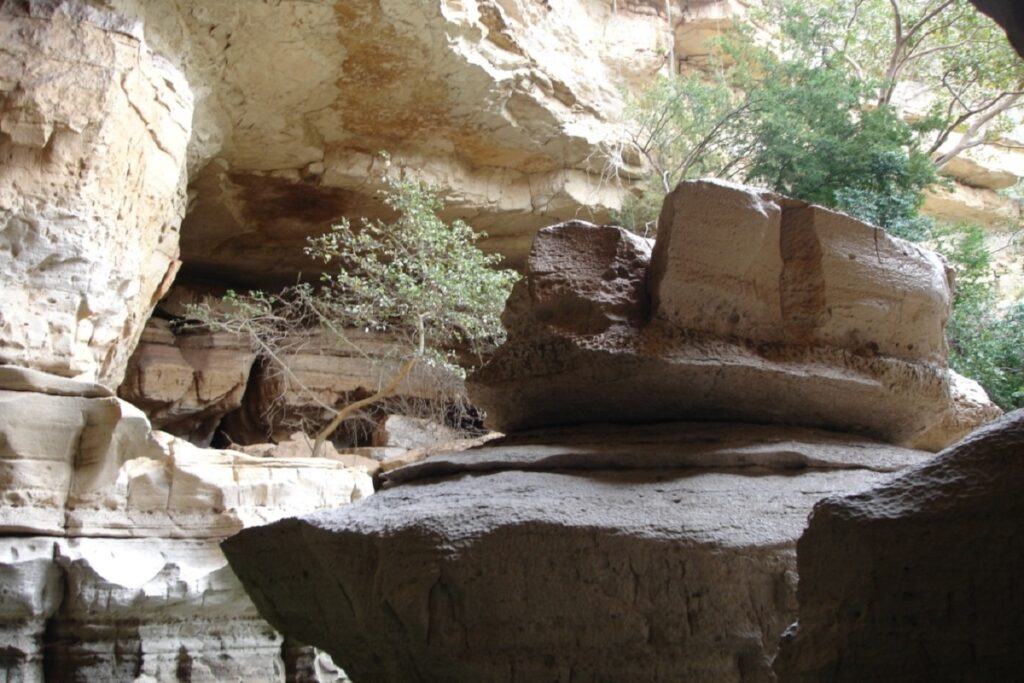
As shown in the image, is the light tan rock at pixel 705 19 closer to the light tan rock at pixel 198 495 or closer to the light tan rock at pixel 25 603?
the light tan rock at pixel 198 495

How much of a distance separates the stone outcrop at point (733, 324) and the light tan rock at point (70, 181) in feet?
15.1

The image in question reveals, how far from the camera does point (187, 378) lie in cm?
1265

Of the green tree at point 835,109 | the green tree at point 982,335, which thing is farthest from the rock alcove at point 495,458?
the green tree at point 982,335

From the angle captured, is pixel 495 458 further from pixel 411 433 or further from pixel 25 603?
pixel 411 433

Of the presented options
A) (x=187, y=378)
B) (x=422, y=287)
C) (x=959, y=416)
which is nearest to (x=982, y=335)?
(x=422, y=287)

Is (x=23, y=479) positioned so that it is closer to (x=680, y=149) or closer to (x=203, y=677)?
(x=203, y=677)

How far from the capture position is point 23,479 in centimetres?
580

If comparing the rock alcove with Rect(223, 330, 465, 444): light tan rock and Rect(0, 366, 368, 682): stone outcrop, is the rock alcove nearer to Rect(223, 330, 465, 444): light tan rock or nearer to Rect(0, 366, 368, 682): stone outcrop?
Rect(0, 366, 368, 682): stone outcrop

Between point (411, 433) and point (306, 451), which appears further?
point (411, 433)

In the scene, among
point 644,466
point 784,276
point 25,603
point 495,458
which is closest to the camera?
point 644,466

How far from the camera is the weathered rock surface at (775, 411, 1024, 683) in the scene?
4.19ft

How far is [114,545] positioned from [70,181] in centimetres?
264

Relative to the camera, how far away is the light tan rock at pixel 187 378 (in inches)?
490

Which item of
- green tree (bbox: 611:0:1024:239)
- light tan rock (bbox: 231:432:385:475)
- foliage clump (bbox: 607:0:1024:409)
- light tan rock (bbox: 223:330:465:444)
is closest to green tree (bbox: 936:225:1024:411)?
foliage clump (bbox: 607:0:1024:409)
